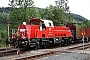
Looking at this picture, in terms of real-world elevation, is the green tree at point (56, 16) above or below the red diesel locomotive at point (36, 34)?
above

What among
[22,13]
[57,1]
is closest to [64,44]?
[22,13]

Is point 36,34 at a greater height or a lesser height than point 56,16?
lesser

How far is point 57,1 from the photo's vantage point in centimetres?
7394

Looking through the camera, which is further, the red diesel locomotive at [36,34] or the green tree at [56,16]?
the green tree at [56,16]

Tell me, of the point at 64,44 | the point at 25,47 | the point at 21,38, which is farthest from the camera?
the point at 64,44

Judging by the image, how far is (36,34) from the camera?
874 inches

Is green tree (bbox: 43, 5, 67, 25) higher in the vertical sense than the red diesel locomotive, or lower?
higher

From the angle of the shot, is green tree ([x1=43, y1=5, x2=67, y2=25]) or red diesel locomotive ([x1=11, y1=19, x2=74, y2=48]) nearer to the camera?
red diesel locomotive ([x1=11, y1=19, x2=74, y2=48])

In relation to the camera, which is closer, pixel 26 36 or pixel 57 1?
pixel 26 36

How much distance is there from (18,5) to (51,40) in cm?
2829

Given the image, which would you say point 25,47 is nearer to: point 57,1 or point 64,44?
point 64,44

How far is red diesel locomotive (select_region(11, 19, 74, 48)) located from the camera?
2112 cm

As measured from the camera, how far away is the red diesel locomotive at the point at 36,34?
69.3ft

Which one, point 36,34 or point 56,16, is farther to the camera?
point 56,16
